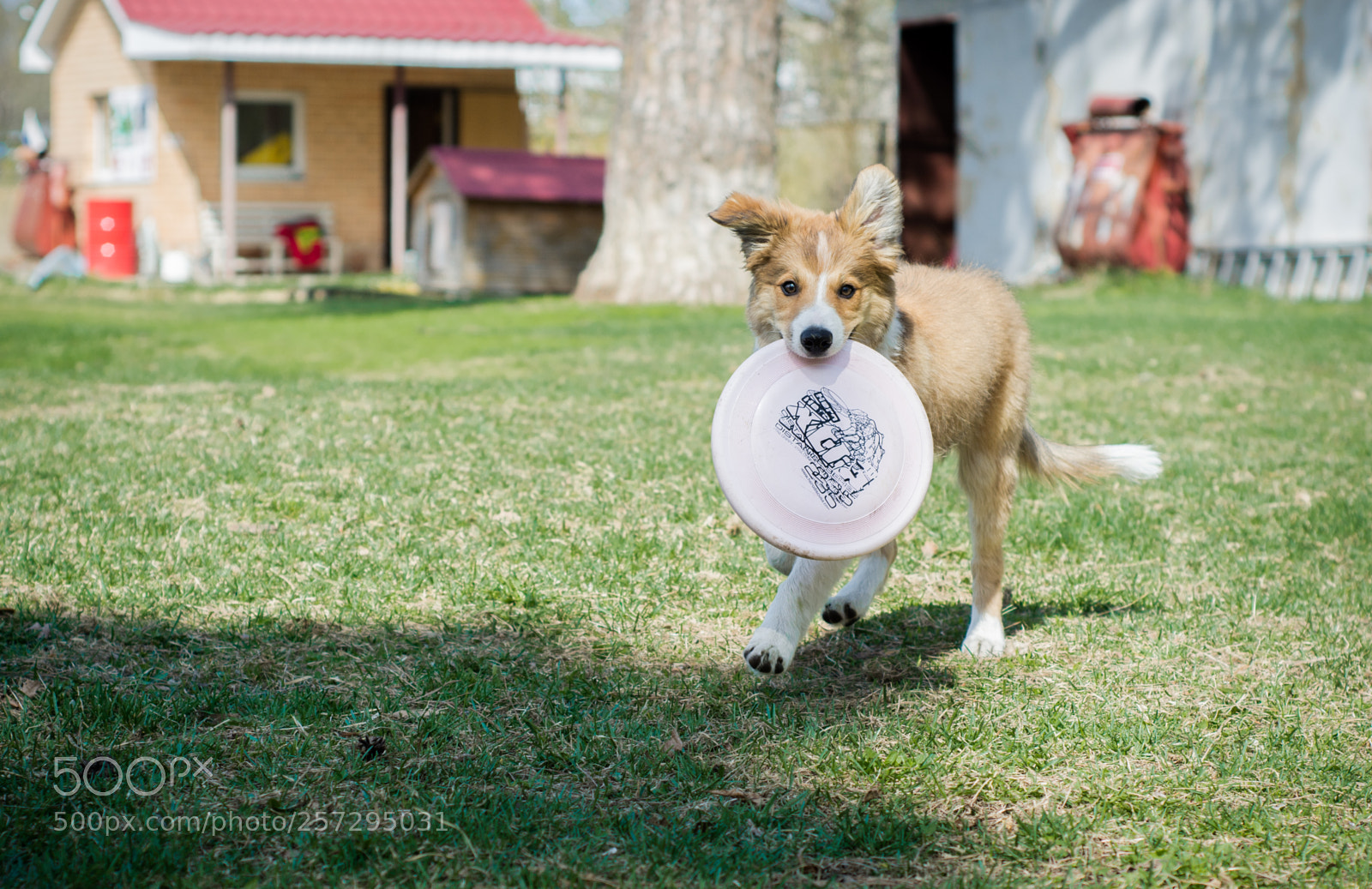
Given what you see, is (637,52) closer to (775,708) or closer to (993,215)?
(993,215)

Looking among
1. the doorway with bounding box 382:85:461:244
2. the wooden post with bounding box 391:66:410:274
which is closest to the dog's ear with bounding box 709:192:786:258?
the wooden post with bounding box 391:66:410:274

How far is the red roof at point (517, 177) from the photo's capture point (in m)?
19.4

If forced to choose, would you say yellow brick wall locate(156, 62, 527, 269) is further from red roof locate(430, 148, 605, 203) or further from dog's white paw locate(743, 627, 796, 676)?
dog's white paw locate(743, 627, 796, 676)

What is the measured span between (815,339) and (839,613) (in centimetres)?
122

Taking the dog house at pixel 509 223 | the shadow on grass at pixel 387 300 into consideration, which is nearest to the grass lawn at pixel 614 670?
the shadow on grass at pixel 387 300

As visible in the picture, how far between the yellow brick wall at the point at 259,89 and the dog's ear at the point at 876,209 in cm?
2472

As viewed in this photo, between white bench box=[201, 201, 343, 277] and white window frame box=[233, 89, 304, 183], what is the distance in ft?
1.99

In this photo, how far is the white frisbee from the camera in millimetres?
4047

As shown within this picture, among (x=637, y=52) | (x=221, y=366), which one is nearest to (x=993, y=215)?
(x=637, y=52)

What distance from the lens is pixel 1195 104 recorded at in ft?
61.2

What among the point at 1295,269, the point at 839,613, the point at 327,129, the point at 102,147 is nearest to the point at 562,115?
the point at 327,129

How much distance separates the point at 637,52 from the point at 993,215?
7866mm

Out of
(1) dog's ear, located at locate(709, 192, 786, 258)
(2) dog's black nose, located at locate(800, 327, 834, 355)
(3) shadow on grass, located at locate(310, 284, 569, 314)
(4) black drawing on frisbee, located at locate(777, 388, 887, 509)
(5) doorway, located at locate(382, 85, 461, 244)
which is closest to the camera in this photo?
(2) dog's black nose, located at locate(800, 327, 834, 355)

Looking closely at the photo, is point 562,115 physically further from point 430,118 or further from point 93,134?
point 93,134
